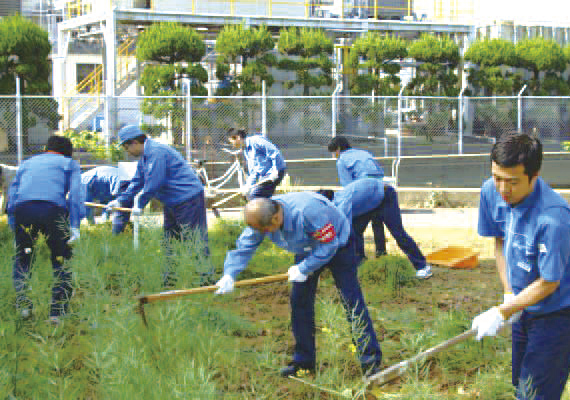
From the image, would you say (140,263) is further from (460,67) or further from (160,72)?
(460,67)

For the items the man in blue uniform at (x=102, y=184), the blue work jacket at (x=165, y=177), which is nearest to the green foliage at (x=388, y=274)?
the blue work jacket at (x=165, y=177)

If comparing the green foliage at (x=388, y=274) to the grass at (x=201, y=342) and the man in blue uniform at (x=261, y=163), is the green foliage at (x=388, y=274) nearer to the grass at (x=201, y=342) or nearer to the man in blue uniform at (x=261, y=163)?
the grass at (x=201, y=342)

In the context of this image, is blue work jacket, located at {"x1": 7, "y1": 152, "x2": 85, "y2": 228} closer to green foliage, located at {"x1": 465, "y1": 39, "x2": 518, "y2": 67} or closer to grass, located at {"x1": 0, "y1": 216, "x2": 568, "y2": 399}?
grass, located at {"x1": 0, "y1": 216, "x2": 568, "y2": 399}

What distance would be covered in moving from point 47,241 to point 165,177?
1274mm

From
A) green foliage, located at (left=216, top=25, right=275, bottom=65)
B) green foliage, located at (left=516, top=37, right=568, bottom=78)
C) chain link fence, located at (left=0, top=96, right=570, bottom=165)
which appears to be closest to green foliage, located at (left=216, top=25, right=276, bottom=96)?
green foliage, located at (left=216, top=25, right=275, bottom=65)

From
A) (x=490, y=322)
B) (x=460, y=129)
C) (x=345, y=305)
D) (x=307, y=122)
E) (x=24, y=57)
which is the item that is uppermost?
(x=24, y=57)

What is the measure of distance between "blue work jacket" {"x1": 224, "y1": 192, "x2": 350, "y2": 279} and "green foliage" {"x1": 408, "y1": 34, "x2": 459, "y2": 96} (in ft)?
62.1

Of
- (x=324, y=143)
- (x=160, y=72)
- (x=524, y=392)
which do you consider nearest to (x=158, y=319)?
(x=524, y=392)

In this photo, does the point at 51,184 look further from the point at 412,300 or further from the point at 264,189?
the point at 264,189

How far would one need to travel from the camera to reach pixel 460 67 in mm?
24766

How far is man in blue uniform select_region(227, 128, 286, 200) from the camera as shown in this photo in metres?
9.45

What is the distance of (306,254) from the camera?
16.2ft

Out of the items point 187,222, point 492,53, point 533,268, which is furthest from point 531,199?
point 492,53

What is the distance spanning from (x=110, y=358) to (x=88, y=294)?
1430mm
